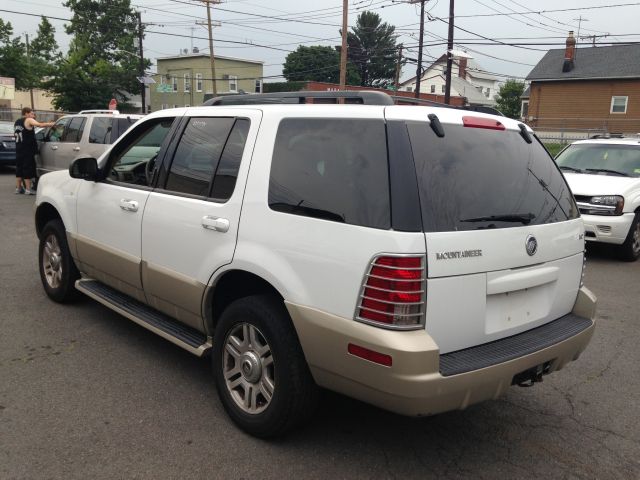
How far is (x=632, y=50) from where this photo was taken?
4103 cm

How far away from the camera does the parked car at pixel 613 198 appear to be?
318 inches

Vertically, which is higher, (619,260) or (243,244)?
(243,244)

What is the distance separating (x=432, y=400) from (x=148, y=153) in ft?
9.30

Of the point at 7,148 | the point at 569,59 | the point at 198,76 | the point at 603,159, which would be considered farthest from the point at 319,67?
the point at 603,159

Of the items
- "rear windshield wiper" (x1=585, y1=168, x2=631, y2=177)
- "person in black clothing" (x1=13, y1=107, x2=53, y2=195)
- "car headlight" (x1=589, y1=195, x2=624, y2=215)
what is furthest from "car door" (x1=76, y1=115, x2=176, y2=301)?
"person in black clothing" (x1=13, y1=107, x2=53, y2=195)

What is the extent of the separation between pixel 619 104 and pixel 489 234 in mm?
43891

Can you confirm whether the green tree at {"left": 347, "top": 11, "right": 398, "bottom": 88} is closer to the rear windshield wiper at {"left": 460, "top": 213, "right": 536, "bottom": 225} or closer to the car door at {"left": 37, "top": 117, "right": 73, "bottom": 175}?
the car door at {"left": 37, "top": 117, "right": 73, "bottom": 175}

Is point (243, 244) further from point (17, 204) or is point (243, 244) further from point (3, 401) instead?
point (17, 204)

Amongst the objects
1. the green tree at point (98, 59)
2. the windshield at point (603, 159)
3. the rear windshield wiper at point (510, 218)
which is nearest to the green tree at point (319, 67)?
the green tree at point (98, 59)

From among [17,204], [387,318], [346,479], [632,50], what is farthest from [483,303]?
[632,50]

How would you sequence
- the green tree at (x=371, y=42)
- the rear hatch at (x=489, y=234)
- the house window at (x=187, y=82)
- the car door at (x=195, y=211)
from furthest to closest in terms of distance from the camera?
the green tree at (x=371, y=42) → the house window at (x=187, y=82) → the car door at (x=195, y=211) → the rear hatch at (x=489, y=234)

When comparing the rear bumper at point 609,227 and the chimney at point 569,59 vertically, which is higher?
the chimney at point 569,59

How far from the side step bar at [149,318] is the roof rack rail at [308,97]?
5.10 feet

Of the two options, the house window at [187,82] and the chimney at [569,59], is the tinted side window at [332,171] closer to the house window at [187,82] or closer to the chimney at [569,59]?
the chimney at [569,59]
